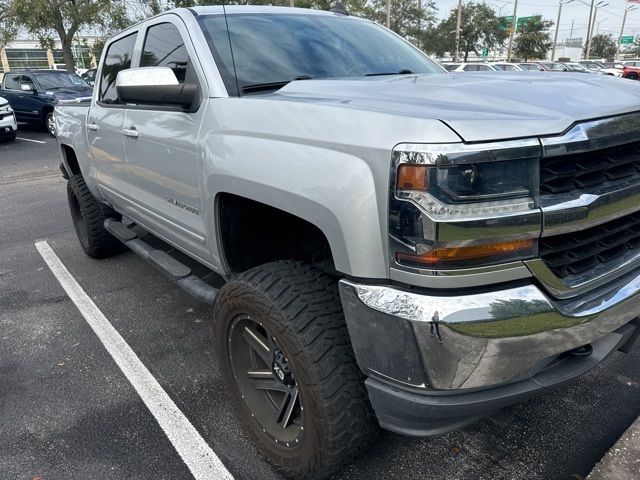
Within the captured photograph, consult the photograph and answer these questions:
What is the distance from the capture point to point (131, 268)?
4926 mm

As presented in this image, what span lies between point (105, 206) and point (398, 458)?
11.7ft

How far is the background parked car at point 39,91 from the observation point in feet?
48.9

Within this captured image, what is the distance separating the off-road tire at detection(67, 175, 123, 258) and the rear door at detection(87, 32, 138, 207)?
0.55 metres

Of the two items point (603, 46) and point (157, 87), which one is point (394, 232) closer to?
point (157, 87)

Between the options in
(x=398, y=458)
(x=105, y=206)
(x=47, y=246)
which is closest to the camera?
(x=398, y=458)

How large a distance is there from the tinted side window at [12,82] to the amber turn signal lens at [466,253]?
56.8 feet

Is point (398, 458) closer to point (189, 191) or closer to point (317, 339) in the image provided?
point (317, 339)

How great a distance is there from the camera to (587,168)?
1713 mm

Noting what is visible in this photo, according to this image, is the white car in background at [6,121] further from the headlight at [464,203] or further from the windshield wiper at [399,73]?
the headlight at [464,203]

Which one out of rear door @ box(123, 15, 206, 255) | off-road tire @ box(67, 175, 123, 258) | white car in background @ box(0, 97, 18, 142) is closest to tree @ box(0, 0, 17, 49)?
white car in background @ box(0, 97, 18, 142)

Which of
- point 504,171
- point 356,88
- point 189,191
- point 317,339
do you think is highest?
point 356,88

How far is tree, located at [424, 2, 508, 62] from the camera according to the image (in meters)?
47.2

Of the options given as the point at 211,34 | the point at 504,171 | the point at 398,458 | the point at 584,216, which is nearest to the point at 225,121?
the point at 211,34

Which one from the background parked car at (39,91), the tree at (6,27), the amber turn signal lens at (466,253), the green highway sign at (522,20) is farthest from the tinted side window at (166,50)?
the green highway sign at (522,20)
